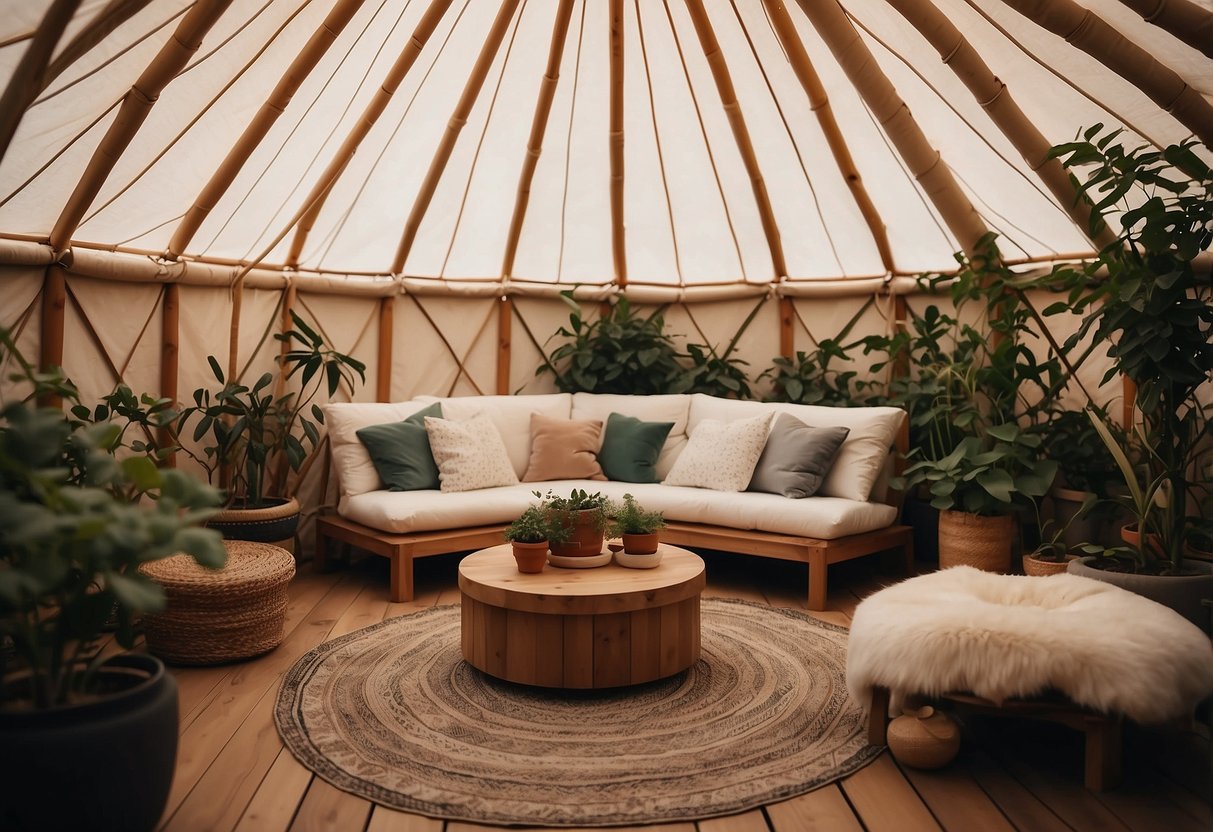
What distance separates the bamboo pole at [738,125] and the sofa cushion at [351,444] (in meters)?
2.35

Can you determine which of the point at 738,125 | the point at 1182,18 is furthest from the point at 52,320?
the point at 1182,18

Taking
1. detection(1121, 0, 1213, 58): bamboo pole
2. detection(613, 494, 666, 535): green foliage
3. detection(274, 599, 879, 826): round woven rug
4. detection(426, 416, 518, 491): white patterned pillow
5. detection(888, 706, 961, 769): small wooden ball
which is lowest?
detection(274, 599, 879, 826): round woven rug

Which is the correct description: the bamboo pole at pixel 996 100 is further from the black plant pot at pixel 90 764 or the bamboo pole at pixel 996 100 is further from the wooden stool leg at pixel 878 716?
the black plant pot at pixel 90 764

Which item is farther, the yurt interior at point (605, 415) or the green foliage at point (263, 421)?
the green foliage at point (263, 421)

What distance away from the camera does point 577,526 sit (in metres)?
3.08

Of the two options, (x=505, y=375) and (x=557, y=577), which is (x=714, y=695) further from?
(x=505, y=375)

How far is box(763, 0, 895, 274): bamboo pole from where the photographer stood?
3701 millimetres

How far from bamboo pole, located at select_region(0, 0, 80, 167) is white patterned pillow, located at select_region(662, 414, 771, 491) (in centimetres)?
320

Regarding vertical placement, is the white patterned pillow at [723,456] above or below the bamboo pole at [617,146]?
below

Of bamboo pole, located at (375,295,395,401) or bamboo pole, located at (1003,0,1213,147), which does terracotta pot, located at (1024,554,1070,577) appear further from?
bamboo pole, located at (375,295,395,401)

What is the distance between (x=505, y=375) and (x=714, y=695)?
315 centimetres

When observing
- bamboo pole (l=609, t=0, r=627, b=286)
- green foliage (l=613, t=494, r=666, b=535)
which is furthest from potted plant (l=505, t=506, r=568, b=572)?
bamboo pole (l=609, t=0, r=627, b=286)

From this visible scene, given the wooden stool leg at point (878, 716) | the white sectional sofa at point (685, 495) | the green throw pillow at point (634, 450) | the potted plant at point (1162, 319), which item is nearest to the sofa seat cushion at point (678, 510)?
the white sectional sofa at point (685, 495)

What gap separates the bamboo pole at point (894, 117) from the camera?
10.9ft
